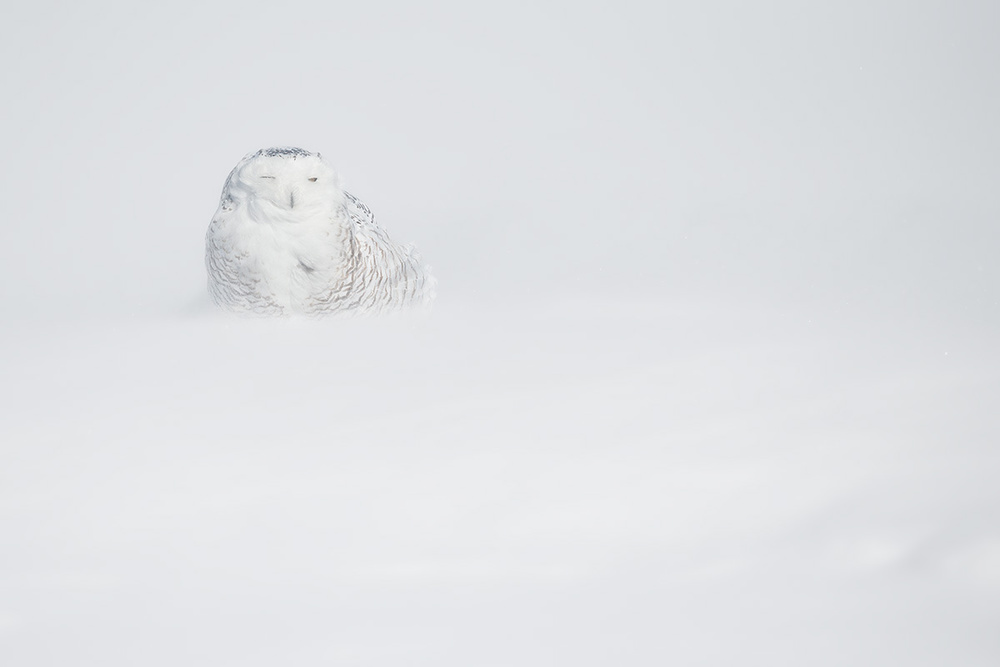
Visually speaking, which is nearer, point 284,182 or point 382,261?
point 284,182

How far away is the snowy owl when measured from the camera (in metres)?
3.60

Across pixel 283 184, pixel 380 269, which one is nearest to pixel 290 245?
pixel 283 184

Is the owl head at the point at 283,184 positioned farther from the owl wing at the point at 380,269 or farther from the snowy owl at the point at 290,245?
the owl wing at the point at 380,269

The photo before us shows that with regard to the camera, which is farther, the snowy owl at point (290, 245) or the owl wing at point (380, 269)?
the owl wing at point (380, 269)

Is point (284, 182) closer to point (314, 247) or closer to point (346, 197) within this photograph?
point (314, 247)

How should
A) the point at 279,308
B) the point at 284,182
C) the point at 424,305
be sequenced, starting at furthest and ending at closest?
the point at 424,305
the point at 279,308
the point at 284,182

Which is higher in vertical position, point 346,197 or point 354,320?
point 346,197

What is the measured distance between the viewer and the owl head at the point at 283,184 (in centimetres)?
357

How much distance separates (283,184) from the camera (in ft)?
11.7

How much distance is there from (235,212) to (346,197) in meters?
0.47

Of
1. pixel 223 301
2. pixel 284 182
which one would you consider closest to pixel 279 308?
pixel 223 301

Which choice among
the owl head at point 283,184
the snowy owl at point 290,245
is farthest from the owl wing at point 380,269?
the owl head at point 283,184

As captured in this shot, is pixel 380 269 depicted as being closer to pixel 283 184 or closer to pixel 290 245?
pixel 290 245

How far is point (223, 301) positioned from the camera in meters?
3.97
